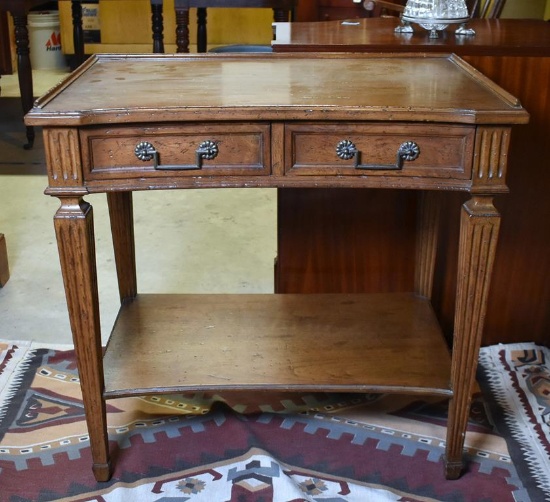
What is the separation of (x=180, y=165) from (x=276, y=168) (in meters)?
0.18

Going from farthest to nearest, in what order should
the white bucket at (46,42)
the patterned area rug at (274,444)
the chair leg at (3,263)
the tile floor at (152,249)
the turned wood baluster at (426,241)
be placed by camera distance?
the white bucket at (46,42)
the chair leg at (3,263)
the tile floor at (152,249)
the turned wood baluster at (426,241)
the patterned area rug at (274,444)

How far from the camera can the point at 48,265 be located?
2867 mm

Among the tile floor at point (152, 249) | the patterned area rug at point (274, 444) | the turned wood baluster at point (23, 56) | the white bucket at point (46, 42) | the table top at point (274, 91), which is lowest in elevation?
the tile floor at point (152, 249)

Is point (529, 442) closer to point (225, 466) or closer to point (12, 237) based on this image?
point (225, 466)

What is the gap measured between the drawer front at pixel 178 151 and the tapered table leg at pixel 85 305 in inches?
3.7

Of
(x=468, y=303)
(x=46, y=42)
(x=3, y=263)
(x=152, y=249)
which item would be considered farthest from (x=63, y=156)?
(x=46, y=42)

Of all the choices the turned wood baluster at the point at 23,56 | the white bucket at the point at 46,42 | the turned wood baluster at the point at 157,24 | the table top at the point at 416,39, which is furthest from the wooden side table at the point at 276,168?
the white bucket at the point at 46,42

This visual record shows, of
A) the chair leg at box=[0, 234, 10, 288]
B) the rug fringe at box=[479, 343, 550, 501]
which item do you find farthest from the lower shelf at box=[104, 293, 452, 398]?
the chair leg at box=[0, 234, 10, 288]

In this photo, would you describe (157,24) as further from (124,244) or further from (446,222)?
(446,222)

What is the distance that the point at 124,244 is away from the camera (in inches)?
83.8

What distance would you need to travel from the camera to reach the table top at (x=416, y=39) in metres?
1.94

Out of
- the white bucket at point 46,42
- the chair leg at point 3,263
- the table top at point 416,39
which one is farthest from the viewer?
the white bucket at point 46,42

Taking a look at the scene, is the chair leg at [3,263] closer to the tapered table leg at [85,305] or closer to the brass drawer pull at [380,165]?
the tapered table leg at [85,305]

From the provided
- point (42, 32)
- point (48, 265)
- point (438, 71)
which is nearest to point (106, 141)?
point (438, 71)
